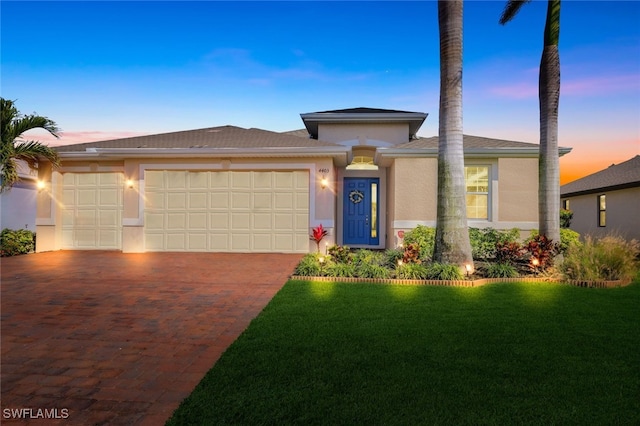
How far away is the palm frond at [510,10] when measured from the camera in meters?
11.3

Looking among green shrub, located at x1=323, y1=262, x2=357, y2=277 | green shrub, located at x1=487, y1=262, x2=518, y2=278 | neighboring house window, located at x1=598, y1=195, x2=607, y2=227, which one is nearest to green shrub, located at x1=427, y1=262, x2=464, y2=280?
green shrub, located at x1=487, y1=262, x2=518, y2=278

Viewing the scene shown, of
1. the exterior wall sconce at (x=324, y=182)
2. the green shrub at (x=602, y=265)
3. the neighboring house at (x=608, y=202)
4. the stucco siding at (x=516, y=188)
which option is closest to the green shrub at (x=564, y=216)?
the neighboring house at (x=608, y=202)

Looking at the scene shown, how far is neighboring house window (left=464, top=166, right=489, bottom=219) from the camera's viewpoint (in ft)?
41.1

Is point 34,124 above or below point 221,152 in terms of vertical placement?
above

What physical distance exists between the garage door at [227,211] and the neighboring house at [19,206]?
25.1 ft

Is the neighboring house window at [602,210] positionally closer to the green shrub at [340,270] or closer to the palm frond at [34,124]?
the green shrub at [340,270]

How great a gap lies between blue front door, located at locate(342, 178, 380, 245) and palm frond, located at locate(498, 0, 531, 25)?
22.6 ft

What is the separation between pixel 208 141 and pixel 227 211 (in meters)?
2.72

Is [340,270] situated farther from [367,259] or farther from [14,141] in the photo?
[14,141]

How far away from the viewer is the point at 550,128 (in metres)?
9.95

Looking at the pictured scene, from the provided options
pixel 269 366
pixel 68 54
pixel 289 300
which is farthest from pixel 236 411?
pixel 68 54

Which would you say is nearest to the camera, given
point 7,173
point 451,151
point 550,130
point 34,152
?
point 451,151

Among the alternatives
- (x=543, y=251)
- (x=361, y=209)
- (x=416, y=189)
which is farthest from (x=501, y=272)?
(x=361, y=209)

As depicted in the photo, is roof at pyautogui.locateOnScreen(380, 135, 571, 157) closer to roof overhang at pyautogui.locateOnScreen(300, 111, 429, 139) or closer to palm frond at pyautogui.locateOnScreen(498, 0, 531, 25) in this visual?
roof overhang at pyautogui.locateOnScreen(300, 111, 429, 139)
